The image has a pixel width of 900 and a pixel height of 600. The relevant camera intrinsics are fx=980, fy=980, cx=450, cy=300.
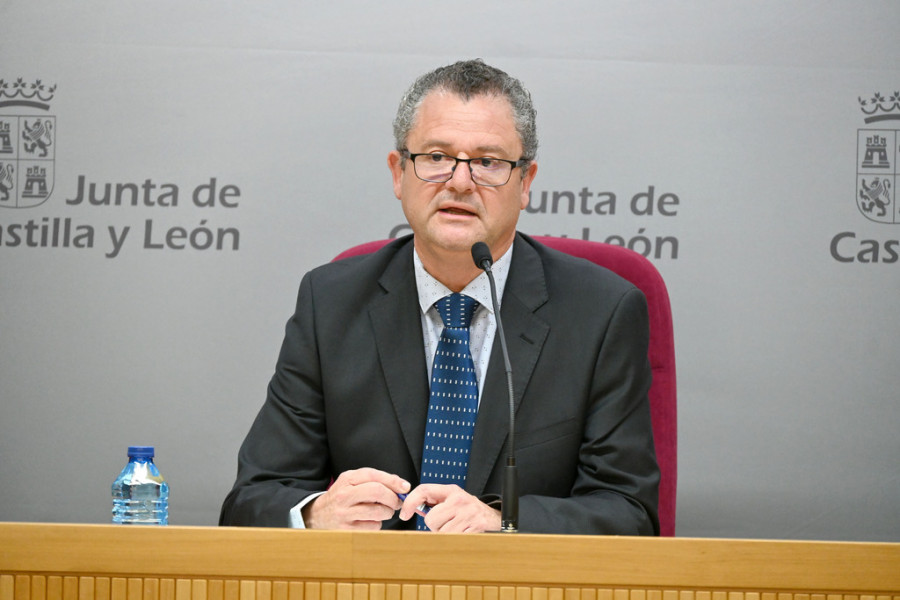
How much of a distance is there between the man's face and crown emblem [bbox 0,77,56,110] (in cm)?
153

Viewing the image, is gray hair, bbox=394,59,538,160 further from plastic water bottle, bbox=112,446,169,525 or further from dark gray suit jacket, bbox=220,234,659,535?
plastic water bottle, bbox=112,446,169,525

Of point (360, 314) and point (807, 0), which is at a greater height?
point (807, 0)

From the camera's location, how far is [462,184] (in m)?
1.84

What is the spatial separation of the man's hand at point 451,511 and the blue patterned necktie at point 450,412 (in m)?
0.34

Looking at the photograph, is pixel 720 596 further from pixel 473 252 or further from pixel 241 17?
pixel 241 17

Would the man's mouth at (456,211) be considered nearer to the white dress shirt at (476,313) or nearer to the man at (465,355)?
the man at (465,355)

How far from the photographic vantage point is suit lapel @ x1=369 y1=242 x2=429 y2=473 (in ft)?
5.98

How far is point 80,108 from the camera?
2904 mm

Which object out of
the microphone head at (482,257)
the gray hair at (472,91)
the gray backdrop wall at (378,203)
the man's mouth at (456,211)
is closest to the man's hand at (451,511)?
the microphone head at (482,257)

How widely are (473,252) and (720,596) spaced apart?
0.71m

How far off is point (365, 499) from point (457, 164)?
69 centimetres

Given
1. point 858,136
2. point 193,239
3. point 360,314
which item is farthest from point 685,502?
point 193,239

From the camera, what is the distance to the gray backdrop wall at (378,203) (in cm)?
281

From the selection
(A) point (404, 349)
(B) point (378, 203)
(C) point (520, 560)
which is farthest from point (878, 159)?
(C) point (520, 560)
